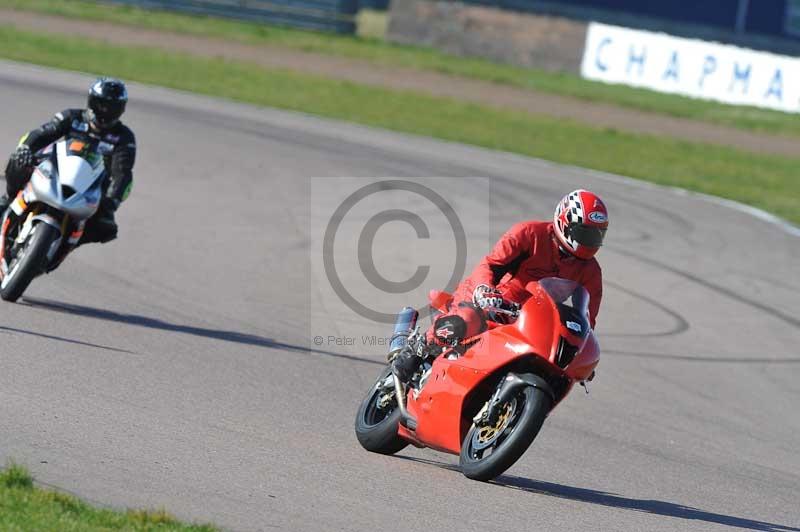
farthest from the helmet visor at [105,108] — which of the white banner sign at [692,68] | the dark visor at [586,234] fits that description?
the white banner sign at [692,68]

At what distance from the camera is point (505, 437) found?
20.6ft

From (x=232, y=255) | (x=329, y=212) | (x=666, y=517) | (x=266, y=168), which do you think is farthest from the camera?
(x=266, y=168)

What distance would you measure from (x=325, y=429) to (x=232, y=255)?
18.8ft

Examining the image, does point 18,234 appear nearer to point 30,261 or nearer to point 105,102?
point 30,261

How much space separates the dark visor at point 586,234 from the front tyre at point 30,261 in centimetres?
429

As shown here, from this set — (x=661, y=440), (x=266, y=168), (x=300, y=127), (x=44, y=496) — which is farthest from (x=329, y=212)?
(x=44, y=496)

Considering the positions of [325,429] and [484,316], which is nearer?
[484,316]

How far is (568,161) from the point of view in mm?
22109

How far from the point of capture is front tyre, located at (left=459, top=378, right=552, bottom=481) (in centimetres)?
607

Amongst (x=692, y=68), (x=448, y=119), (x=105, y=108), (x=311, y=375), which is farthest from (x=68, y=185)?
(x=692, y=68)

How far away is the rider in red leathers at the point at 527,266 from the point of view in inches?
261

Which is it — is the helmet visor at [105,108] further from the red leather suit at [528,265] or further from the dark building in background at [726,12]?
the dark building in background at [726,12]

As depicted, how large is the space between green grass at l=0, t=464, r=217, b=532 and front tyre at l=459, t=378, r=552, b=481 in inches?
66.4

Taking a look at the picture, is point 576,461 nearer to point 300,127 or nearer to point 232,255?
point 232,255
